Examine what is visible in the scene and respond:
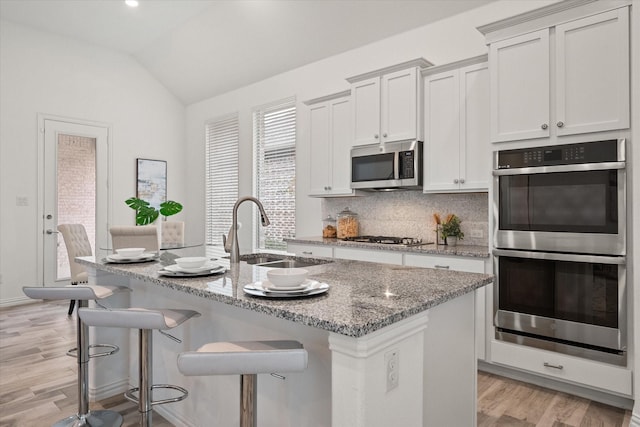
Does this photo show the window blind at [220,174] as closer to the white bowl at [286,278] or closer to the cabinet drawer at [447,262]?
the cabinet drawer at [447,262]

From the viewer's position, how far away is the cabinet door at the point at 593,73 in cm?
233

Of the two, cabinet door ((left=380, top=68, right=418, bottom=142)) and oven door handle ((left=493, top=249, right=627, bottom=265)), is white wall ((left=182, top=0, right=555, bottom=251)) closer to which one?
cabinet door ((left=380, top=68, right=418, bottom=142))

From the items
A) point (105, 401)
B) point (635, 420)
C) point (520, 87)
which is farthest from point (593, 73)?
point (105, 401)

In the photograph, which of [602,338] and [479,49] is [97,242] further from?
[602,338]

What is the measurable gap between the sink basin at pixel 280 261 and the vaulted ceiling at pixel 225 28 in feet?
9.08

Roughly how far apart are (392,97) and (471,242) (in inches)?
59.3

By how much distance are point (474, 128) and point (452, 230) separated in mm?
888

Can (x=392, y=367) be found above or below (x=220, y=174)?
below

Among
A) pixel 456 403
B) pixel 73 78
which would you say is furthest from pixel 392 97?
pixel 73 78

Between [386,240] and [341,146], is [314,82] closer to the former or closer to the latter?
[341,146]

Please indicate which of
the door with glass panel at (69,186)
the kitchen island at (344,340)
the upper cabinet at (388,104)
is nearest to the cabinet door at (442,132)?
the upper cabinet at (388,104)

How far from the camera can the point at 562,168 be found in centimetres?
252

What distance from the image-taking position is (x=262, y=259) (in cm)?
271

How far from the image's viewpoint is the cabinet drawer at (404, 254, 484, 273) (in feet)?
9.57
